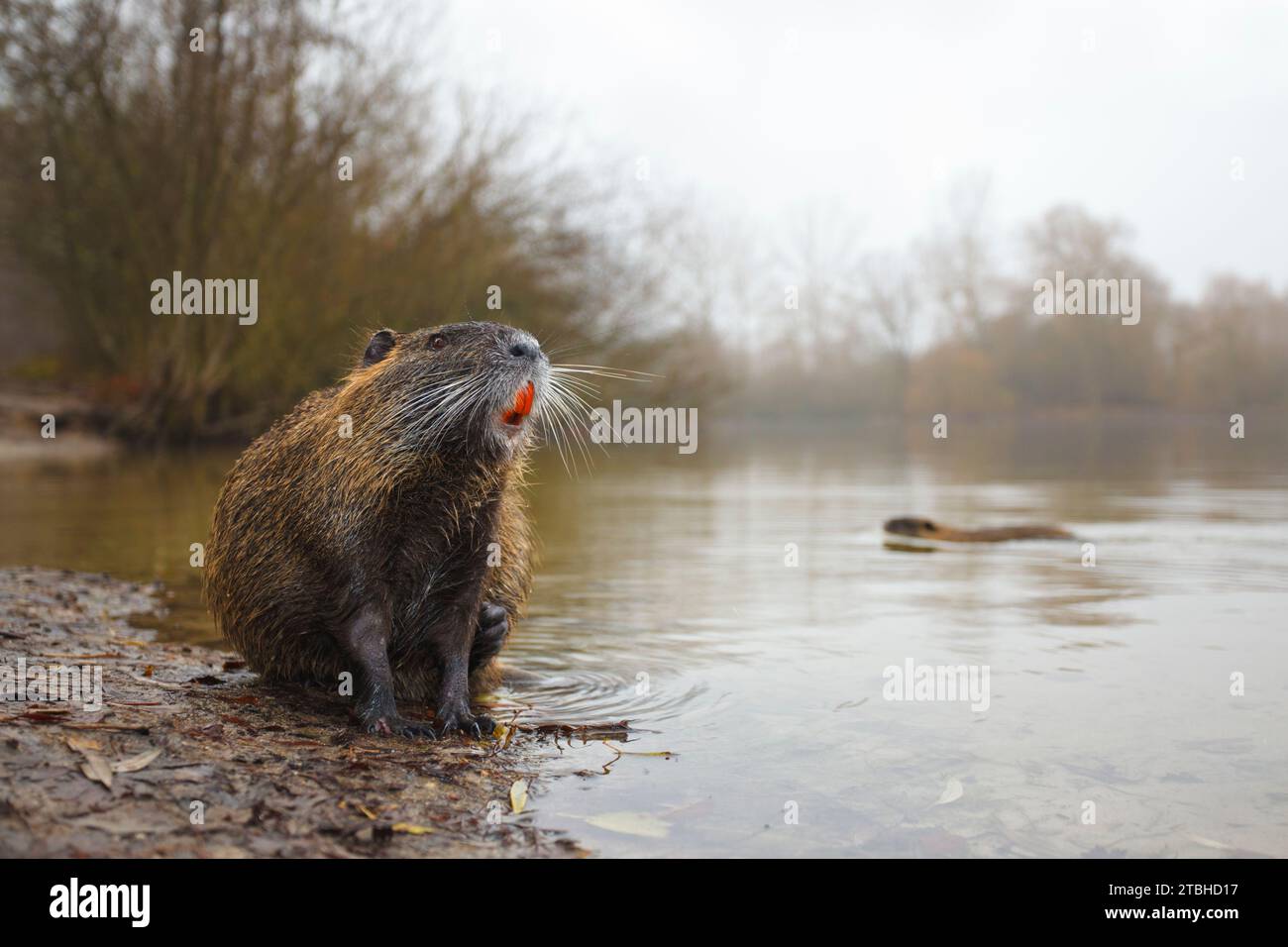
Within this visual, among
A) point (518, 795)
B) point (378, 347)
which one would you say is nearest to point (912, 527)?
point (378, 347)

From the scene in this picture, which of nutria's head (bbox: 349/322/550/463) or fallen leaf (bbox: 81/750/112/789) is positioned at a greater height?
nutria's head (bbox: 349/322/550/463)

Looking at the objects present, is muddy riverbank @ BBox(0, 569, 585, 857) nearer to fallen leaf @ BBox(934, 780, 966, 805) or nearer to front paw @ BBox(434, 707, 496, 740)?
front paw @ BBox(434, 707, 496, 740)

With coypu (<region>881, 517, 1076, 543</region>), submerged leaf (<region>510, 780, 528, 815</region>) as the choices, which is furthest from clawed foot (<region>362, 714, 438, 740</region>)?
coypu (<region>881, 517, 1076, 543</region>)

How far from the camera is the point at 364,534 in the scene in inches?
161

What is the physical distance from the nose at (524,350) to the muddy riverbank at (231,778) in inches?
50.8

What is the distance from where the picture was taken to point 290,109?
19.2 m

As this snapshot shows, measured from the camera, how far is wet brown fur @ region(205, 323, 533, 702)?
161 inches

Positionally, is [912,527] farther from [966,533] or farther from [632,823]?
[632,823]

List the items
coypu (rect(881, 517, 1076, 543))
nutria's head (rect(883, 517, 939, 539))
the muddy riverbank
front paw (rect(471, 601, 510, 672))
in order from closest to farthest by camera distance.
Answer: the muddy riverbank, front paw (rect(471, 601, 510, 672)), coypu (rect(881, 517, 1076, 543)), nutria's head (rect(883, 517, 939, 539))

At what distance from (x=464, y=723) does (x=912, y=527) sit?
6.72 metres

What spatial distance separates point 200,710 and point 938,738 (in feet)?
8.09

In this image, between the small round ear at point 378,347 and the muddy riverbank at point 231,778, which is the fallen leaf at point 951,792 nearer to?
the muddy riverbank at point 231,778

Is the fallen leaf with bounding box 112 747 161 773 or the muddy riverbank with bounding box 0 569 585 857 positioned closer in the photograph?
the muddy riverbank with bounding box 0 569 585 857
